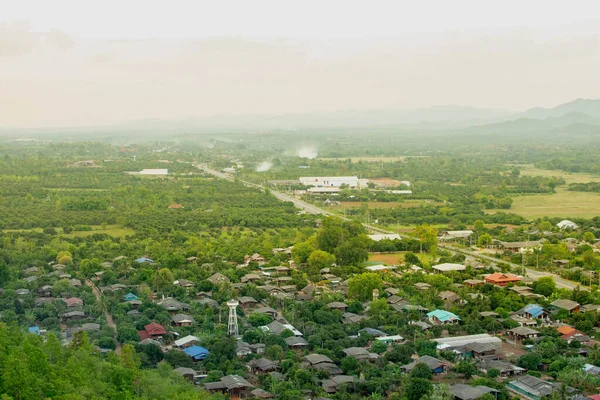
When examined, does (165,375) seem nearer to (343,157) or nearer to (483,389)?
(483,389)

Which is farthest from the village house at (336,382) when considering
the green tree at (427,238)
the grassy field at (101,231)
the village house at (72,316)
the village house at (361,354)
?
the grassy field at (101,231)

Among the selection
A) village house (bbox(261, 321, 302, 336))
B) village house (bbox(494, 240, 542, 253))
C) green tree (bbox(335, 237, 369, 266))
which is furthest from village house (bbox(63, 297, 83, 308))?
village house (bbox(494, 240, 542, 253))

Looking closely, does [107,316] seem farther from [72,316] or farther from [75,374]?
[75,374]

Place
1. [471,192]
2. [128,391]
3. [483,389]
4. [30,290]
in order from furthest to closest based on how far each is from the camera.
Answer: [471,192] → [30,290] → [483,389] → [128,391]

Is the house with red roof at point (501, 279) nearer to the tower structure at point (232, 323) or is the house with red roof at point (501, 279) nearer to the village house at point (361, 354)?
the village house at point (361, 354)

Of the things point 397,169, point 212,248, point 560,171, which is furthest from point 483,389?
point 560,171

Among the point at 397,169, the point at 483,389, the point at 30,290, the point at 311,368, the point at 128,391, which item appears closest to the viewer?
the point at 128,391

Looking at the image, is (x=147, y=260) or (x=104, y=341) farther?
(x=147, y=260)
